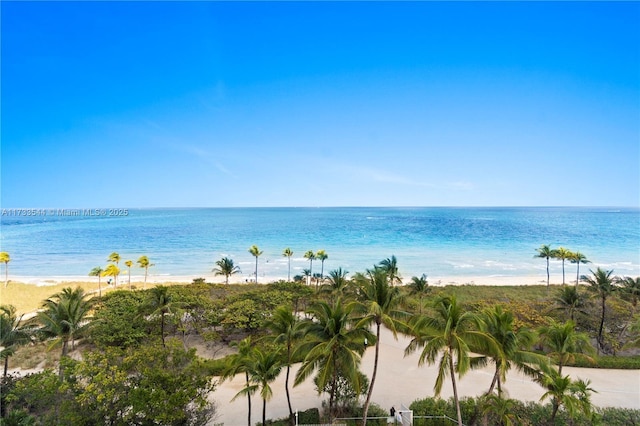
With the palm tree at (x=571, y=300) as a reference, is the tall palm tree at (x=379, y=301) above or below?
above

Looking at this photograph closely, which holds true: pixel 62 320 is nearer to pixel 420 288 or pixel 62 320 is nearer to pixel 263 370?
pixel 263 370

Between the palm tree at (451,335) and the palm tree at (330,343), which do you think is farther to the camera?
the palm tree at (330,343)

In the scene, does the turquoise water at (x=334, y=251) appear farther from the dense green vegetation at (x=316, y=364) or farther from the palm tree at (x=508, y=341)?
the palm tree at (x=508, y=341)

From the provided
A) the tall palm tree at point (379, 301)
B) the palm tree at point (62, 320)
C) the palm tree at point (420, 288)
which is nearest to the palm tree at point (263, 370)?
the tall palm tree at point (379, 301)

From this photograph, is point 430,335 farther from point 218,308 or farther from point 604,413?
point 218,308

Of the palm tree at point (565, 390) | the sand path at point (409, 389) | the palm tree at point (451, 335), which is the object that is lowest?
the sand path at point (409, 389)

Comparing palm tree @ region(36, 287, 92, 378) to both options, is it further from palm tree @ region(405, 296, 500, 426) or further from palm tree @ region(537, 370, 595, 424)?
palm tree @ region(537, 370, 595, 424)

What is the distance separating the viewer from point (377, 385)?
21.6 meters

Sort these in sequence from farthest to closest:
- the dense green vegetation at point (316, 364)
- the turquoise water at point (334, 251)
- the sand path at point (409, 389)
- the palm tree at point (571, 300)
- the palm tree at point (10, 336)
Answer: the turquoise water at point (334, 251), the palm tree at point (571, 300), the sand path at point (409, 389), the palm tree at point (10, 336), the dense green vegetation at point (316, 364)

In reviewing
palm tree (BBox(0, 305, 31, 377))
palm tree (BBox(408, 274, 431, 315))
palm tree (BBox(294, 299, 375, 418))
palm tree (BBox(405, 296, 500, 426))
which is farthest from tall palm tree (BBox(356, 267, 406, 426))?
palm tree (BBox(0, 305, 31, 377))

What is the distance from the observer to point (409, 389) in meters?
21.0

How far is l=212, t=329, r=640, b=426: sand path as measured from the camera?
18.9 m

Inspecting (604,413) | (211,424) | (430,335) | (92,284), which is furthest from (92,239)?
(604,413)

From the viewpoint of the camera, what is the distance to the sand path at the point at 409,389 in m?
18.9
